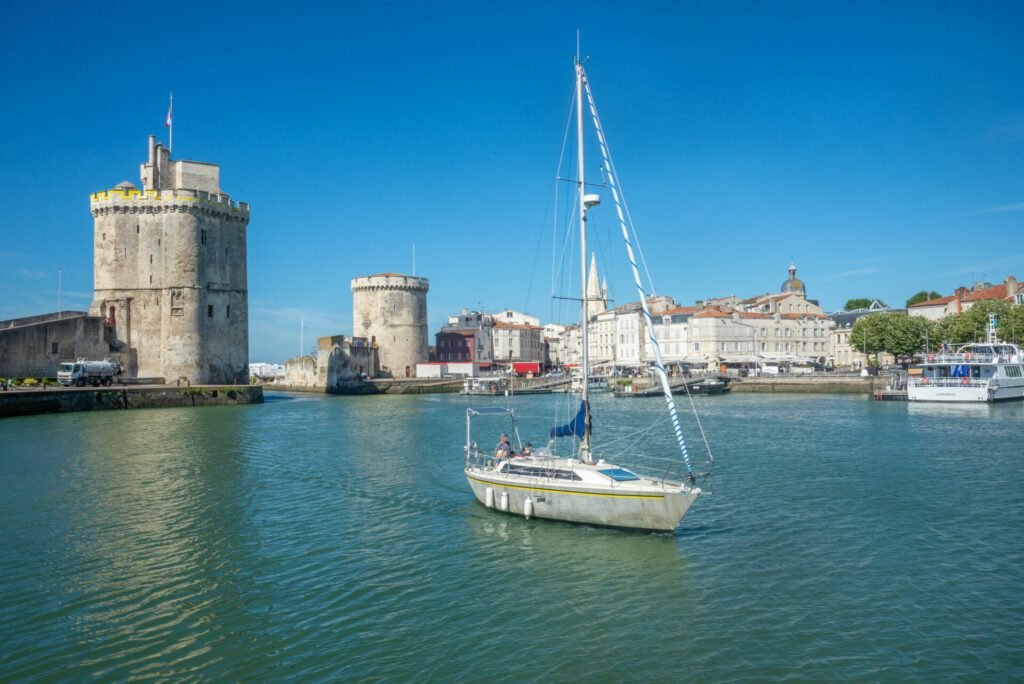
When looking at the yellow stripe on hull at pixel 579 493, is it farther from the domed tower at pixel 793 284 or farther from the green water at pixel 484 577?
the domed tower at pixel 793 284

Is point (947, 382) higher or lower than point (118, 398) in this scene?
lower

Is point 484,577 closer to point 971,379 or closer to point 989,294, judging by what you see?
point 971,379

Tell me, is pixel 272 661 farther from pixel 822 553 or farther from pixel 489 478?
pixel 822 553

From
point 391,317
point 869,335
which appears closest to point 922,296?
point 869,335

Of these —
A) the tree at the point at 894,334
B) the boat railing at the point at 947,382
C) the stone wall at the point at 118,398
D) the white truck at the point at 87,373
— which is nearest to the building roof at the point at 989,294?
the tree at the point at 894,334

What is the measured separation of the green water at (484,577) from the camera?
10.5 metres

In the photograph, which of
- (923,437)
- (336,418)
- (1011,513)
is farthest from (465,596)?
(336,418)

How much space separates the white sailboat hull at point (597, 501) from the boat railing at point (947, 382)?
48244 mm

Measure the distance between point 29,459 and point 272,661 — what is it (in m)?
22.5

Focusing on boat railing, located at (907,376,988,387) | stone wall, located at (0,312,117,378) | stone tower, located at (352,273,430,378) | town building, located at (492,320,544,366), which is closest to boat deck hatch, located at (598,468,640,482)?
boat railing, located at (907,376,988,387)

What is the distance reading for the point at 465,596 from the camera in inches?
517

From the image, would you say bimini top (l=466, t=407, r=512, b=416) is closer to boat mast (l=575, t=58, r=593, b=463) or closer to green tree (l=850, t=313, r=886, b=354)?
boat mast (l=575, t=58, r=593, b=463)

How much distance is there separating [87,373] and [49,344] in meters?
4.18

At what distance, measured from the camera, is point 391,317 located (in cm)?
8531
